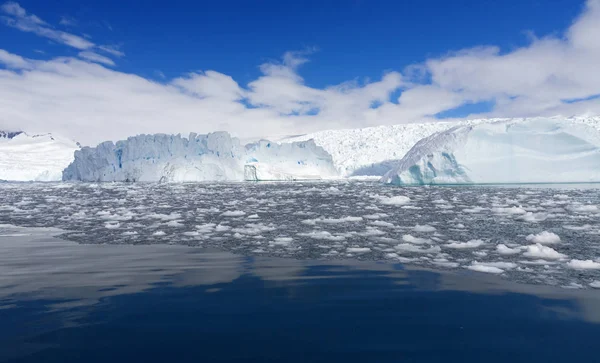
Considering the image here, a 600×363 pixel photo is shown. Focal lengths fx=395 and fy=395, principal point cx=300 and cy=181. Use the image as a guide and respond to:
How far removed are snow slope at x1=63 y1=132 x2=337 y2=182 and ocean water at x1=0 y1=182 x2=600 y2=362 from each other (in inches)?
1369

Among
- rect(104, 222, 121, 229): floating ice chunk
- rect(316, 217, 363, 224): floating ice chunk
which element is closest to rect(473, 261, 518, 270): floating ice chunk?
rect(316, 217, 363, 224): floating ice chunk

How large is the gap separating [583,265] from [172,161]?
131 feet

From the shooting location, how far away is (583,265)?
444 cm

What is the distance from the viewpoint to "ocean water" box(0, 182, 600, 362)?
264 centimetres

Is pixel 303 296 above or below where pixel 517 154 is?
below

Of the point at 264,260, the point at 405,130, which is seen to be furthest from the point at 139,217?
the point at 405,130

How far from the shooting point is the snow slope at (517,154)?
25.4 m

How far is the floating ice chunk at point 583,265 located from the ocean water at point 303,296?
2 centimetres

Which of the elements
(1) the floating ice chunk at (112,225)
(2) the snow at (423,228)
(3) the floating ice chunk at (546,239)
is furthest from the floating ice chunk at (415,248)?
(1) the floating ice chunk at (112,225)

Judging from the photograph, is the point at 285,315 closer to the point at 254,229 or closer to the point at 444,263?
the point at 444,263

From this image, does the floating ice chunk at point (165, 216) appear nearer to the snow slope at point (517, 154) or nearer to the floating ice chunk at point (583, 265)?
the floating ice chunk at point (583, 265)

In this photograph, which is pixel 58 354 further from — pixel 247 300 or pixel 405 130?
pixel 405 130

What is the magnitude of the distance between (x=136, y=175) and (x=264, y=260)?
134 feet

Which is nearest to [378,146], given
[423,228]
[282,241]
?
[423,228]
